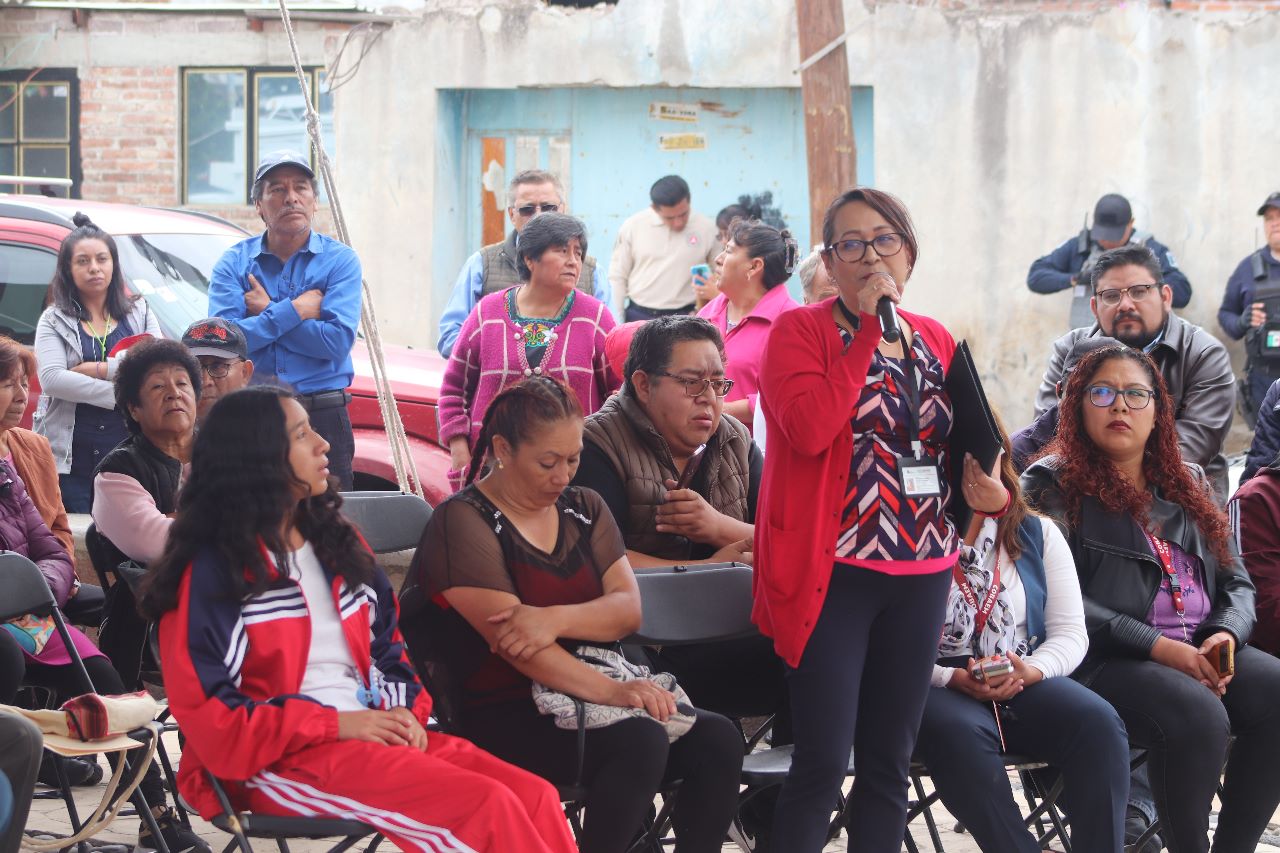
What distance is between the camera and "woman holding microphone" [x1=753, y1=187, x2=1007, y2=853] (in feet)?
11.5

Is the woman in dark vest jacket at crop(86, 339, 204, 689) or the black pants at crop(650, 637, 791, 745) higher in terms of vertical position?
the woman in dark vest jacket at crop(86, 339, 204, 689)

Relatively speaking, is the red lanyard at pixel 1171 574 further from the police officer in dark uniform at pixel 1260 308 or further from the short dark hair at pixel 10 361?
the police officer in dark uniform at pixel 1260 308

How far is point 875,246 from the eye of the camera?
11.6 feet

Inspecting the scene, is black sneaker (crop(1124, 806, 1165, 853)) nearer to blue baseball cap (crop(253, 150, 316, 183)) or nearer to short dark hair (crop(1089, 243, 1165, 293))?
short dark hair (crop(1089, 243, 1165, 293))

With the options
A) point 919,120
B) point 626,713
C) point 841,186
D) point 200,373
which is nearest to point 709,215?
point 919,120

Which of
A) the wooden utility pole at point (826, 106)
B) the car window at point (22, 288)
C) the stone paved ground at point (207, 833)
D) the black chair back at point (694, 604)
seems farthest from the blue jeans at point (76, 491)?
the wooden utility pole at point (826, 106)

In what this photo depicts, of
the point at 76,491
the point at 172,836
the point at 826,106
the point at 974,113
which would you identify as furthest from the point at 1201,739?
the point at 974,113

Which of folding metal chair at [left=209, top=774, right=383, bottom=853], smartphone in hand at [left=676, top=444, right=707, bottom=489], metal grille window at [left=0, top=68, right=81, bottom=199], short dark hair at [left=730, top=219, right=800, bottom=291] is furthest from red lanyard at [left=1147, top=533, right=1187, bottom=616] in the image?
metal grille window at [left=0, top=68, right=81, bottom=199]

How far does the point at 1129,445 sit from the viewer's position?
4520 mm

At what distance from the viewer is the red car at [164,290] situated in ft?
21.6

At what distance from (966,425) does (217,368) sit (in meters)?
2.66

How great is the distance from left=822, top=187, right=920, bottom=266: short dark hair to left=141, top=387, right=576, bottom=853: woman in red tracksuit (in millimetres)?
1271

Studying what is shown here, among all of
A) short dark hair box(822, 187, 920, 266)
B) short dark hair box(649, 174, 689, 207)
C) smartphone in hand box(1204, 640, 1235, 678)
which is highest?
short dark hair box(649, 174, 689, 207)

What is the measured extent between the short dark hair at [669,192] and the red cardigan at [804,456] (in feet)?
20.0
